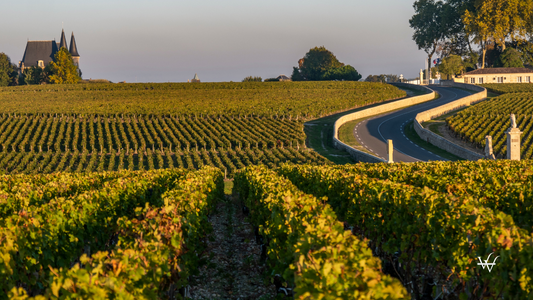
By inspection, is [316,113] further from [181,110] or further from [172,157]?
[172,157]

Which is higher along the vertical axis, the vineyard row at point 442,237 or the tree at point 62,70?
the tree at point 62,70

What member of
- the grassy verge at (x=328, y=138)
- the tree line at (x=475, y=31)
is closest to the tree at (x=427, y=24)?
the tree line at (x=475, y=31)

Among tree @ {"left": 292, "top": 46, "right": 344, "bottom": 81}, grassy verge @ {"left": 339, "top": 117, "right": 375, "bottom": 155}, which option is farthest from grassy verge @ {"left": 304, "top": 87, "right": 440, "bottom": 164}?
tree @ {"left": 292, "top": 46, "right": 344, "bottom": 81}

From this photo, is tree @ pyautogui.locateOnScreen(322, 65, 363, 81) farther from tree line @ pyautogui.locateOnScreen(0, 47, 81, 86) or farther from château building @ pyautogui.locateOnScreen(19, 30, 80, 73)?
château building @ pyautogui.locateOnScreen(19, 30, 80, 73)

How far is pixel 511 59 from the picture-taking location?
325 feet

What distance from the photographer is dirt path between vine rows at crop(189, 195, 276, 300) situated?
363 inches

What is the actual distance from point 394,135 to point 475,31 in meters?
65.3

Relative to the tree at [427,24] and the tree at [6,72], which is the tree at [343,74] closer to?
the tree at [427,24]

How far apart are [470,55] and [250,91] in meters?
60.7

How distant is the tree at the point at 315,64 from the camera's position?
12747cm

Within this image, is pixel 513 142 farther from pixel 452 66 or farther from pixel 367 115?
pixel 452 66

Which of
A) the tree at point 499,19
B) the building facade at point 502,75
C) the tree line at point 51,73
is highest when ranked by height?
the tree at point 499,19

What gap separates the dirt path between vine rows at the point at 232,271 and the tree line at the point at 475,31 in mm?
97264

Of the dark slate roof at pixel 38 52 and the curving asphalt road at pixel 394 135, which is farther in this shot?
the dark slate roof at pixel 38 52
